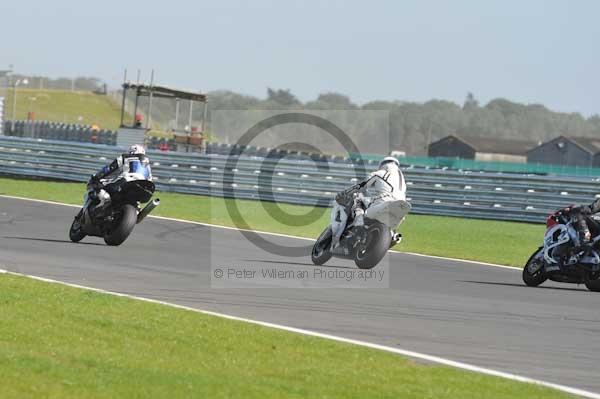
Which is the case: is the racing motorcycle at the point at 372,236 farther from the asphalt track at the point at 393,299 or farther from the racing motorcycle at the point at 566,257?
the racing motorcycle at the point at 566,257

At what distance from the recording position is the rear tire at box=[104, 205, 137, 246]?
16.8 metres

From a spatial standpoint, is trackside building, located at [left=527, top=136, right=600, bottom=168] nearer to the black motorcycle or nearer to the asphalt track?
the asphalt track

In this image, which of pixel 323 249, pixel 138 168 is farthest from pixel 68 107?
pixel 323 249

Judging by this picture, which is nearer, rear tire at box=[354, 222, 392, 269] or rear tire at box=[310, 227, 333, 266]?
rear tire at box=[354, 222, 392, 269]

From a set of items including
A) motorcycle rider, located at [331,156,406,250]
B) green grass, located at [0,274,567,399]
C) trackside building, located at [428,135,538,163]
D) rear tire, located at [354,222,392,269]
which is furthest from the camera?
trackside building, located at [428,135,538,163]

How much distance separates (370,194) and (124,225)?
404 centimetres

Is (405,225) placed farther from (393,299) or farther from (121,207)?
(393,299)

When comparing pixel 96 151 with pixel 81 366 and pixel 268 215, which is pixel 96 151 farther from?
pixel 81 366

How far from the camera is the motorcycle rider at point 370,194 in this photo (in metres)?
14.5

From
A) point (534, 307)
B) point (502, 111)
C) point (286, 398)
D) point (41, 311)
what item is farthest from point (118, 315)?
point (502, 111)

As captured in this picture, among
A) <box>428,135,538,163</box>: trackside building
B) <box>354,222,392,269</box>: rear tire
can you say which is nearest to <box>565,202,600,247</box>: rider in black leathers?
<box>354,222,392,269</box>: rear tire

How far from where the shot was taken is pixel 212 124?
39594 millimetres

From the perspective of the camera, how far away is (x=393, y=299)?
12781mm

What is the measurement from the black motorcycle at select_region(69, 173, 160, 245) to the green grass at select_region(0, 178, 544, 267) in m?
5.51
